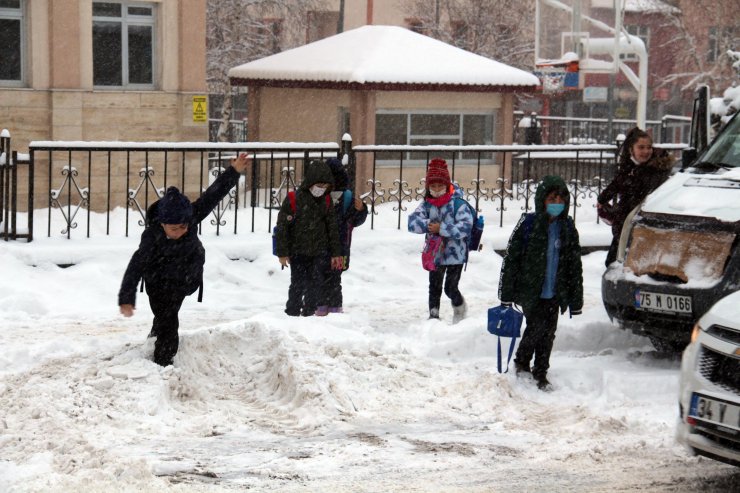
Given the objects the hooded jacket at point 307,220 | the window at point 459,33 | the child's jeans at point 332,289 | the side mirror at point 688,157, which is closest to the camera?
the hooded jacket at point 307,220

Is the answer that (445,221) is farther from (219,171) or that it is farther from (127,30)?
(127,30)

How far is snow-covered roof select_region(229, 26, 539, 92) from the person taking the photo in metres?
23.2

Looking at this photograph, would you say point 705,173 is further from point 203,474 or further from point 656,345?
point 203,474

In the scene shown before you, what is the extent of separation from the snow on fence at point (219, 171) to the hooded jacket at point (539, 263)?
13.4 feet

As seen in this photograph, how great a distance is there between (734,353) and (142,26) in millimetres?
15209

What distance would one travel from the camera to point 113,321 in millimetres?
10758

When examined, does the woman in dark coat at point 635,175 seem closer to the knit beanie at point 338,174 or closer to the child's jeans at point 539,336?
the child's jeans at point 539,336

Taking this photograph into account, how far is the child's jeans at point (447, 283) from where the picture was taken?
408 inches

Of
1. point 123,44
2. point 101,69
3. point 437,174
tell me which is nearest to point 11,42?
point 101,69

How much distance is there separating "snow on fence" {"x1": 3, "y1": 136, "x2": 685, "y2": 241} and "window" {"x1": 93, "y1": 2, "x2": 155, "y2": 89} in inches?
48.6

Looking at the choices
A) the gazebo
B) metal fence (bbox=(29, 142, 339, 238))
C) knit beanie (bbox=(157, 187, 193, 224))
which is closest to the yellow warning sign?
metal fence (bbox=(29, 142, 339, 238))

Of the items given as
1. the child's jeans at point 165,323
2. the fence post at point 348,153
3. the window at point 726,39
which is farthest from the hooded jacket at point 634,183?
the window at point 726,39

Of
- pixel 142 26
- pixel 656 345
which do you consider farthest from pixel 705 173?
pixel 142 26

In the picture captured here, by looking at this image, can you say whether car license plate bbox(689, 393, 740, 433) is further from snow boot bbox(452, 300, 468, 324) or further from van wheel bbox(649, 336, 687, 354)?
snow boot bbox(452, 300, 468, 324)
